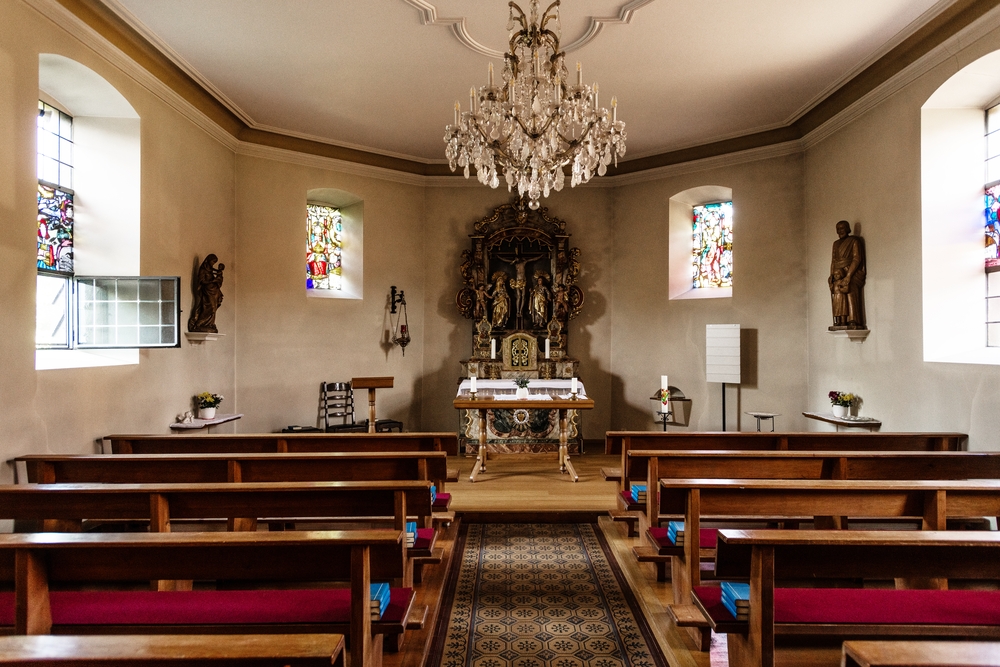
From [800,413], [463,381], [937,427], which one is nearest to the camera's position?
[937,427]

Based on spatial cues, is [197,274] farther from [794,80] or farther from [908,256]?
[908,256]

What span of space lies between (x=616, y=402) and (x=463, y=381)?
234 cm

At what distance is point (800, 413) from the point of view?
25.1 feet

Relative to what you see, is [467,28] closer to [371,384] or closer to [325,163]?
[325,163]

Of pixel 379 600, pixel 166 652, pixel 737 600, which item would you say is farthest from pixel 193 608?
pixel 737 600

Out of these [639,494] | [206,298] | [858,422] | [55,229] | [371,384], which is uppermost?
[55,229]

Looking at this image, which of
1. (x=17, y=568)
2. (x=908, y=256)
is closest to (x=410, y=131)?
(x=908, y=256)

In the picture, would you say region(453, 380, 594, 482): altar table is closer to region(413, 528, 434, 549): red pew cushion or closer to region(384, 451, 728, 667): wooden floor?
region(384, 451, 728, 667): wooden floor

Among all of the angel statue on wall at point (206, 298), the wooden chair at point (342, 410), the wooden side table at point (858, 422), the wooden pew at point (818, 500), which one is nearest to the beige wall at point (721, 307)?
the wooden side table at point (858, 422)

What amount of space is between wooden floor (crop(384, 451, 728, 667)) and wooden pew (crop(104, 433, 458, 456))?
0.75m

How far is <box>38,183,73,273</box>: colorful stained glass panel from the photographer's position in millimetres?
5082

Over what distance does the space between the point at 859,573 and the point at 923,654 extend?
0.82m

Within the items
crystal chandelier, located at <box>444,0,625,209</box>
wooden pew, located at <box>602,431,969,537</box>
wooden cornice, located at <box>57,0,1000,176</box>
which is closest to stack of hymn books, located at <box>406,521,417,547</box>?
wooden pew, located at <box>602,431,969,537</box>

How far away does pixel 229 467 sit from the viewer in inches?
135
